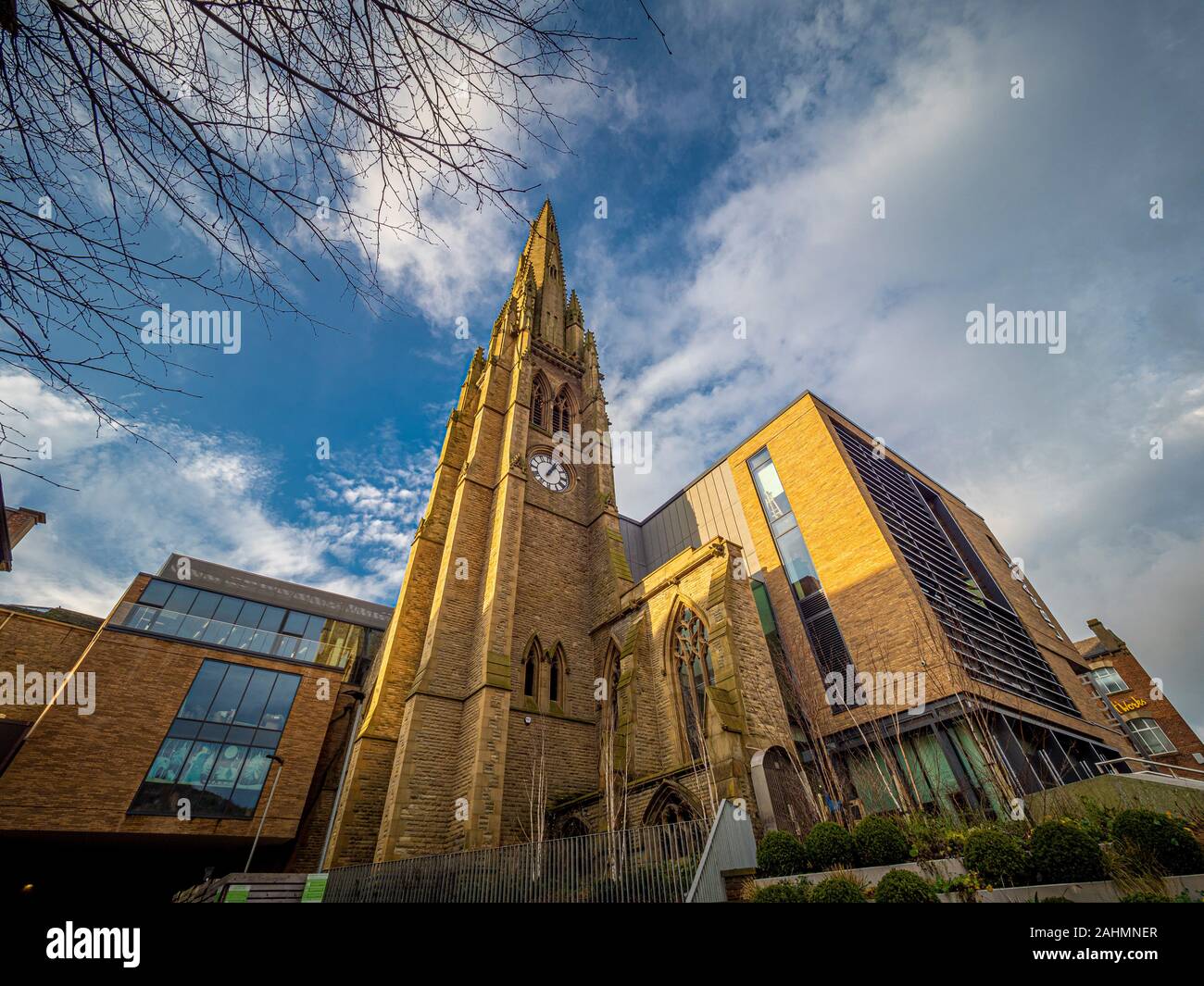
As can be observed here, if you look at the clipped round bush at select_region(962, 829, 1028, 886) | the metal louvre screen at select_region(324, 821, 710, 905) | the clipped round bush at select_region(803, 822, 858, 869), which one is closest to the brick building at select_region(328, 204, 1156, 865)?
the metal louvre screen at select_region(324, 821, 710, 905)

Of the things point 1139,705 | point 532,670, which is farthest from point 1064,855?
point 1139,705

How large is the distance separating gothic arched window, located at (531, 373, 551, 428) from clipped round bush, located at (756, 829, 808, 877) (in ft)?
61.4

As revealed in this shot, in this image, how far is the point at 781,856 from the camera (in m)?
7.28

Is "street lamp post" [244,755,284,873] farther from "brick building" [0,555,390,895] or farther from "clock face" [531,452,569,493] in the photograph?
"clock face" [531,452,569,493]

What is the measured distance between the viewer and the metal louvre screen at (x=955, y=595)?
1567cm

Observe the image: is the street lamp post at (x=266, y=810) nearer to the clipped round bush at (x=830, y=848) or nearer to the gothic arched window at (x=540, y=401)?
the gothic arched window at (x=540, y=401)

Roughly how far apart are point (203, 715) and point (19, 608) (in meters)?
8.04

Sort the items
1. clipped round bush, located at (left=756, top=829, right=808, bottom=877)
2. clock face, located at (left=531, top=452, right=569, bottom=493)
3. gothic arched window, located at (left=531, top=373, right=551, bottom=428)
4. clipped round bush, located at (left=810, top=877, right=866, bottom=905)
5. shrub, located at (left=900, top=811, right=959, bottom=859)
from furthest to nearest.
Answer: gothic arched window, located at (left=531, top=373, right=551, bottom=428) → clock face, located at (left=531, top=452, right=569, bottom=493) → clipped round bush, located at (left=756, top=829, right=808, bottom=877) → shrub, located at (left=900, top=811, right=959, bottom=859) → clipped round bush, located at (left=810, top=877, right=866, bottom=905)

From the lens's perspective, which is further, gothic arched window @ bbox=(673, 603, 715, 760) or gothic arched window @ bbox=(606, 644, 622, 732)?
gothic arched window @ bbox=(606, 644, 622, 732)

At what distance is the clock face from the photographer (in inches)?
822

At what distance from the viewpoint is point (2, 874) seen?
1602cm

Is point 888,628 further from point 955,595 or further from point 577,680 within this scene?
point 577,680

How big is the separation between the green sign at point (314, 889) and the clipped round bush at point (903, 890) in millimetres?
11218
